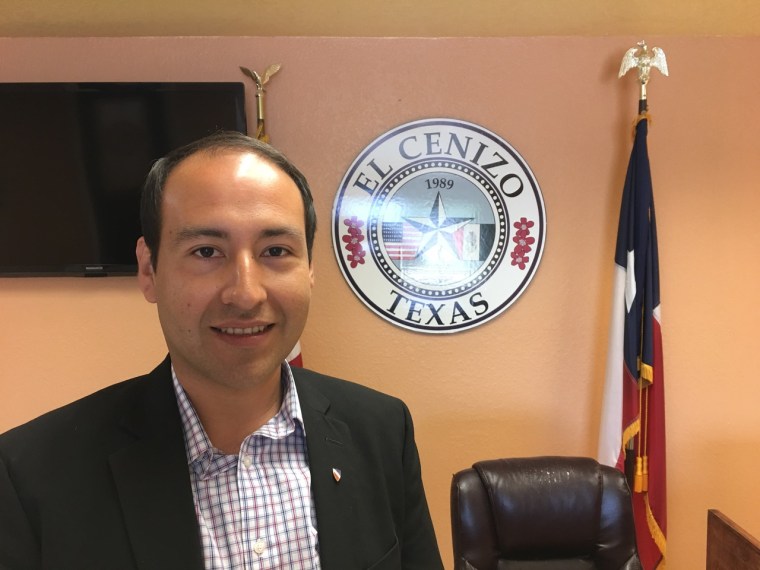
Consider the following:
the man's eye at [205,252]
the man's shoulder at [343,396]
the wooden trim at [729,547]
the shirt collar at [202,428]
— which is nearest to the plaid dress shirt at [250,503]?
the shirt collar at [202,428]

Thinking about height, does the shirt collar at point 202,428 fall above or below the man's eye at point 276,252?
below

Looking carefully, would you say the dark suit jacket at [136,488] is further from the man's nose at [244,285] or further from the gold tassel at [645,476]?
the gold tassel at [645,476]

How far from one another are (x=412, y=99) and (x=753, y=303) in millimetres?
1656

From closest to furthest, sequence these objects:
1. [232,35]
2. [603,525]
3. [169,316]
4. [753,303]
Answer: [169,316] < [603,525] < [232,35] < [753,303]

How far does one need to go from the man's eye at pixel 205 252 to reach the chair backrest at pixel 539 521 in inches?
43.1

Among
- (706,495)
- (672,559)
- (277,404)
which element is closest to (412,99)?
Answer: (277,404)

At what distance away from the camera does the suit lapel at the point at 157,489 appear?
0.77m

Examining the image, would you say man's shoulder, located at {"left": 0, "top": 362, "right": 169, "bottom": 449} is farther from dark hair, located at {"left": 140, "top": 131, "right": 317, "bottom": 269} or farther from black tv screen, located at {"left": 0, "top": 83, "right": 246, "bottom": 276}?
black tv screen, located at {"left": 0, "top": 83, "right": 246, "bottom": 276}

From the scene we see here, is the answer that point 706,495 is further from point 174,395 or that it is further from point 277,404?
point 174,395

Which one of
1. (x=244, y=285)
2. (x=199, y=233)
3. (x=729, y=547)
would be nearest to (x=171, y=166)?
(x=199, y=233)

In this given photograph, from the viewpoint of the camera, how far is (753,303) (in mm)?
2111

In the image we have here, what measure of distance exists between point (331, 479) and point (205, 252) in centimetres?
47

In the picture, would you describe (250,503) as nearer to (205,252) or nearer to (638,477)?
(205,252)

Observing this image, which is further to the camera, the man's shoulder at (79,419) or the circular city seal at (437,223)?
the circular city seal at (437,223)
